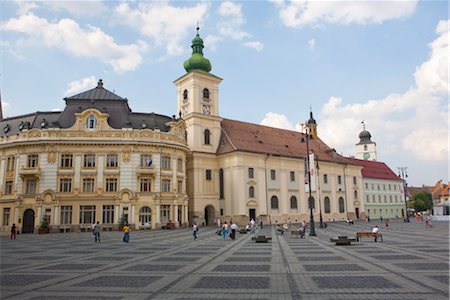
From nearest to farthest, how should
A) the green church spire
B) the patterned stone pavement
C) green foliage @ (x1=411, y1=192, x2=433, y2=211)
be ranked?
1. the patterned stone pavement
2. the green church spire
3. green foliage @ (x1=411, y1=192, x2=433, y2=211)

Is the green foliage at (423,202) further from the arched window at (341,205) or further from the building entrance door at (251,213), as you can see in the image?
the building entrance door at (251,213)

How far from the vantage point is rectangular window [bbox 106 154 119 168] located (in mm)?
47062

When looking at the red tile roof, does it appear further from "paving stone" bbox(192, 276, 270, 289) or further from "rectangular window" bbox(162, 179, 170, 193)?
"paving stone" bbox(192, 276, 270, 289)

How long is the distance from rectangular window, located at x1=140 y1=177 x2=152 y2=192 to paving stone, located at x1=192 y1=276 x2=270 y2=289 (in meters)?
35.7

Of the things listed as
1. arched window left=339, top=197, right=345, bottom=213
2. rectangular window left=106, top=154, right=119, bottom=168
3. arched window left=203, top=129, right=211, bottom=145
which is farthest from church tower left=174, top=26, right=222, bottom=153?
arched window left=339, top=197, right=345, bottom=213

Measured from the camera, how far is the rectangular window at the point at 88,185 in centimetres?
4612

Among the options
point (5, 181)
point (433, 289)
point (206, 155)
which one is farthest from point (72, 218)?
point (433, 289)

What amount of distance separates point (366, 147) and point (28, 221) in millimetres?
94390

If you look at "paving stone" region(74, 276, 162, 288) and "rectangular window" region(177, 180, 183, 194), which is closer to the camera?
"paving stone" region(74, 276, 162, 288)

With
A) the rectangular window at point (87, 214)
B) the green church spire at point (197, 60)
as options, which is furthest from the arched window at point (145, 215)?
the green church spire at point (197, 60)

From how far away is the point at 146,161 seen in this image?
159ft

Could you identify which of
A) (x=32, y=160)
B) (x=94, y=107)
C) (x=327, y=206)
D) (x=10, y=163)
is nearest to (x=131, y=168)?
(x=94, y=107)

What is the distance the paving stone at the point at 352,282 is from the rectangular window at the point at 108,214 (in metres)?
37.2

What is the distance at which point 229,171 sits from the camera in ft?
196
